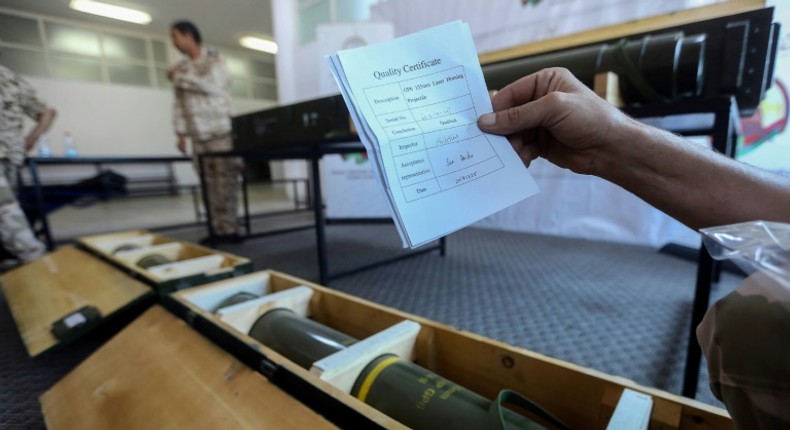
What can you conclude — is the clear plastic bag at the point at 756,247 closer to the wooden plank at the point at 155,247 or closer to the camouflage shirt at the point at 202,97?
the wooden plank at the point at 155,247

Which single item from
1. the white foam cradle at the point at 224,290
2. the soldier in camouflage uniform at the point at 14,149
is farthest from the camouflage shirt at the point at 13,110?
the white foam cradle at the point at 224,290

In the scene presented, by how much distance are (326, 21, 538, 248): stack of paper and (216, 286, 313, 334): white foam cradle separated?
0.54 meters

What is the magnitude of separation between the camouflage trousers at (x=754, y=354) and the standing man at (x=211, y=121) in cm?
265

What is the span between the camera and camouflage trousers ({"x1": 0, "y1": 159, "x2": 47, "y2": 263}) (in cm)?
184

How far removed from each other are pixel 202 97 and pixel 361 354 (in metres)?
2.52

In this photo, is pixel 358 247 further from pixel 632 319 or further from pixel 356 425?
pixel 356 425

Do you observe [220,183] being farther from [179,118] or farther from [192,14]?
[192,14]

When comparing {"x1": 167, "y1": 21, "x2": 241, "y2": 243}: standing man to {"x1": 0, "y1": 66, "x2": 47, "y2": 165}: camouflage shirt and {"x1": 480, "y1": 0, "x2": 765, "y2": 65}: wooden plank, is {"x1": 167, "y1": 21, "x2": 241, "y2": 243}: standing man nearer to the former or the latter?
{"x1": 0, "y1": 66, "x2": 47, "y2": 165}: camouflage shirt

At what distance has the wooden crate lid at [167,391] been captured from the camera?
479mm

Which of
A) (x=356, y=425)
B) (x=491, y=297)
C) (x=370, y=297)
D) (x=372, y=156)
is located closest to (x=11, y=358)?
(x=370, y=297)

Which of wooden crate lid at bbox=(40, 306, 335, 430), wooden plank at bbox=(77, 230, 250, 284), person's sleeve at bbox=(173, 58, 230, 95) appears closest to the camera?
wooden crate lid at bbox=(40, 306, 335, 430)

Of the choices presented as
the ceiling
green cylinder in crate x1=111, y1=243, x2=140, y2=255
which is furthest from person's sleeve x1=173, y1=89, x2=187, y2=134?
the ceiling

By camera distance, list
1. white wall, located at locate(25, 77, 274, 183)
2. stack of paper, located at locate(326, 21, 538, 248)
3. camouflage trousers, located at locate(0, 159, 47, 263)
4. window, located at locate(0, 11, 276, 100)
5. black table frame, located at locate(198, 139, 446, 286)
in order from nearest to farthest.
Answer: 1. stack of paper, located at locate(326, 21, 538, 248)
2. black table frame, located at locate(198, 139, 446, 286)
3. camouflage trousers, located at locate(0, 159, 47, 263)
4. window, located at locate(0, 11, 276, 100)
5. white wall, located at locate(25, 77, 274, 183)

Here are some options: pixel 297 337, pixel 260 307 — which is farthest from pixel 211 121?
pixel 297 337
